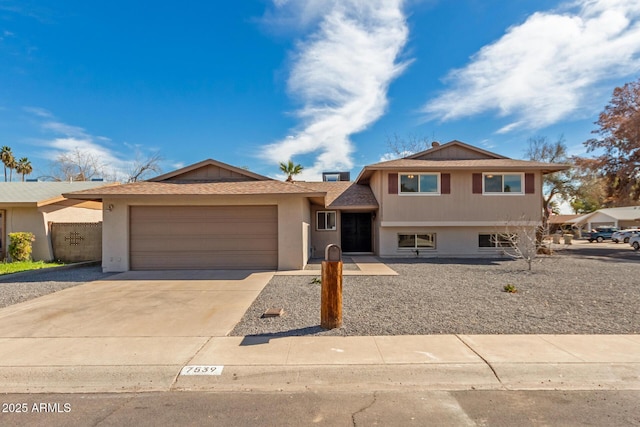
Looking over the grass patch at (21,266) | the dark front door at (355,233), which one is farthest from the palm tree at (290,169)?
the grass patch at (21,266)

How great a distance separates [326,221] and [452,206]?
615 centimetres

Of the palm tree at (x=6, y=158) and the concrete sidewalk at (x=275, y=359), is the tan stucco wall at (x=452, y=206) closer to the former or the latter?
the concrete sidewalk at (x=275, y=359)

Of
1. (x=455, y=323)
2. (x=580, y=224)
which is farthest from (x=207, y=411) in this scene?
(x=580, y=224)

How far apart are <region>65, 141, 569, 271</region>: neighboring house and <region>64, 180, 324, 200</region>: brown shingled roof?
→ 0.11ft

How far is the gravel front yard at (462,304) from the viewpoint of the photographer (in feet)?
17.7

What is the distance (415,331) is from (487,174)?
12277 mm

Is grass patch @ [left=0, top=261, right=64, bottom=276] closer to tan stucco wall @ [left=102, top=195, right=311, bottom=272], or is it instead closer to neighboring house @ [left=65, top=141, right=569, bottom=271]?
tan stucco wall @ [left=102, top=195, right=311, bottom=272]

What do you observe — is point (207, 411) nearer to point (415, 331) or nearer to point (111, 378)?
point (111, 378)

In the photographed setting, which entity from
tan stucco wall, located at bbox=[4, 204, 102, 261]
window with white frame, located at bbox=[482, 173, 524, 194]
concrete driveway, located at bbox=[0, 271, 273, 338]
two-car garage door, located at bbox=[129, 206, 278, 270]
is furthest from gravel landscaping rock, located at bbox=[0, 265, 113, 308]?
window with white frame, located at bbox=[482, 173, 524, 194]

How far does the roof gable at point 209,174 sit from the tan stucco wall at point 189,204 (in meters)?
1.85

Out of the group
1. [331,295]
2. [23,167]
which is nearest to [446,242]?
[331,295]

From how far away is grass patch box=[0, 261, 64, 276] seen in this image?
1141 centimetres

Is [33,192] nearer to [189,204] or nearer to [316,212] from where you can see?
[189,204]

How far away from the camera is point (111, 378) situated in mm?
3846
